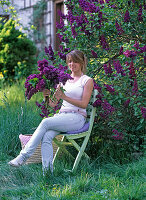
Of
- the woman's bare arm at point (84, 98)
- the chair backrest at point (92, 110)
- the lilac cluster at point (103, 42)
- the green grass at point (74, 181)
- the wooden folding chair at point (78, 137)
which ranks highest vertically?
the lilac cluster at point (103, 42)

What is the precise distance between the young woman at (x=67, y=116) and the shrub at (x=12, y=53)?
420 centimetres

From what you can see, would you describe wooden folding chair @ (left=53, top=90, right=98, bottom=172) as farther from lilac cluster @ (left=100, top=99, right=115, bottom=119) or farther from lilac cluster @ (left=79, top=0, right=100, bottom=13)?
lilac cluster @ (left=79, top=0, right=100, bottom=13)

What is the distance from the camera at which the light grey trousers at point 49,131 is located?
3248 millimetres

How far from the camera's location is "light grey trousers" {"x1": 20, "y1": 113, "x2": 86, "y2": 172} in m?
3.25

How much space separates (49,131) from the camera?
3359 mm

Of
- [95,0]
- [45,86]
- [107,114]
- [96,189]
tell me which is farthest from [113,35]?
[96,189]

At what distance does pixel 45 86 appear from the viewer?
3191 millimetres

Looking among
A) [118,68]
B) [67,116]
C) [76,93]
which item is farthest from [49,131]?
[118,68]

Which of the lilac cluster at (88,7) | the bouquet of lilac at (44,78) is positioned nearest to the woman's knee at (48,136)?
the bouquet of lilac at (44,78)

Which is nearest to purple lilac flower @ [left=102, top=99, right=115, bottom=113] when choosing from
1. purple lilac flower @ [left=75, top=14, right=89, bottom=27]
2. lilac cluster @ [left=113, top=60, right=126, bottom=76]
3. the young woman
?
the young woman

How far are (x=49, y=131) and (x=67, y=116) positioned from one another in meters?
0.26

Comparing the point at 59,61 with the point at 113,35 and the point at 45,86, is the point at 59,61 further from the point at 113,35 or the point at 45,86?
the point at 45,86

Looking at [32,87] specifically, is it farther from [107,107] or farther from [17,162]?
[107,107]

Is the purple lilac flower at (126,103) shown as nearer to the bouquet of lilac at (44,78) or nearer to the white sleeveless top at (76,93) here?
the white sleeveless top at (76,93)
